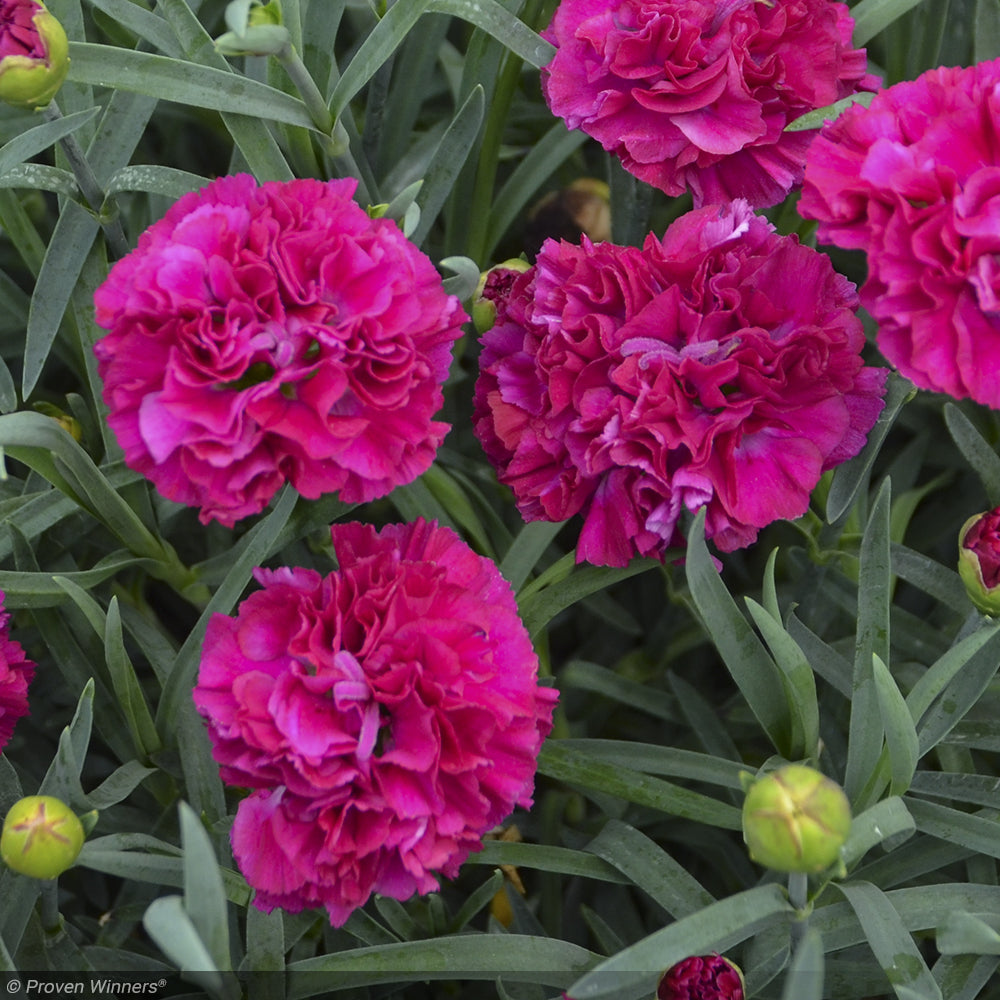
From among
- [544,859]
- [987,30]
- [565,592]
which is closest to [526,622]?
[565,592]

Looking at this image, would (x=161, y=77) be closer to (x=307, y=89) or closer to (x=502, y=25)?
(x=307, y=89)

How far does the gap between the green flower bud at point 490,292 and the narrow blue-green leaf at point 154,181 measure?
6.9 inches

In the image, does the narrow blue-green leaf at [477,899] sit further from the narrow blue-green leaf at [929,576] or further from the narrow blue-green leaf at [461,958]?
the narrow blue-green leaf at [929,576]

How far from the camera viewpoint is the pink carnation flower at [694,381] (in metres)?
0.57

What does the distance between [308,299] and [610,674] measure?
40 centimetres

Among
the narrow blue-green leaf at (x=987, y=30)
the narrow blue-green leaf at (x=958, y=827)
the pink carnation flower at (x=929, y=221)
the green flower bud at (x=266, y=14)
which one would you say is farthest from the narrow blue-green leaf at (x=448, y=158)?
the narrow blue-green leaf at (x=958, y=827)

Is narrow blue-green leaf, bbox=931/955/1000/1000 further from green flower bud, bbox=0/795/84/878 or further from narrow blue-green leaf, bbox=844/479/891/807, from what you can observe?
green flower bud, bbox=0/795/84/878

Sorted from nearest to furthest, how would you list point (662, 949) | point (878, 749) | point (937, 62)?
point (662, 949) → point (878, 749) → point (937, 62)

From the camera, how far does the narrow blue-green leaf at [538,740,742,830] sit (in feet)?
2.15

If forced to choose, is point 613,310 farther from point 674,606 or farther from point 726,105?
point 674,606

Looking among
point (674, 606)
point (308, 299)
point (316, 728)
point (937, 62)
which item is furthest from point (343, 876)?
point (937, 62)

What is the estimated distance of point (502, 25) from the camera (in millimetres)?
669

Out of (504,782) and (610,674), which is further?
(610,674)

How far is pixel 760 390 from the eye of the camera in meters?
0.57
